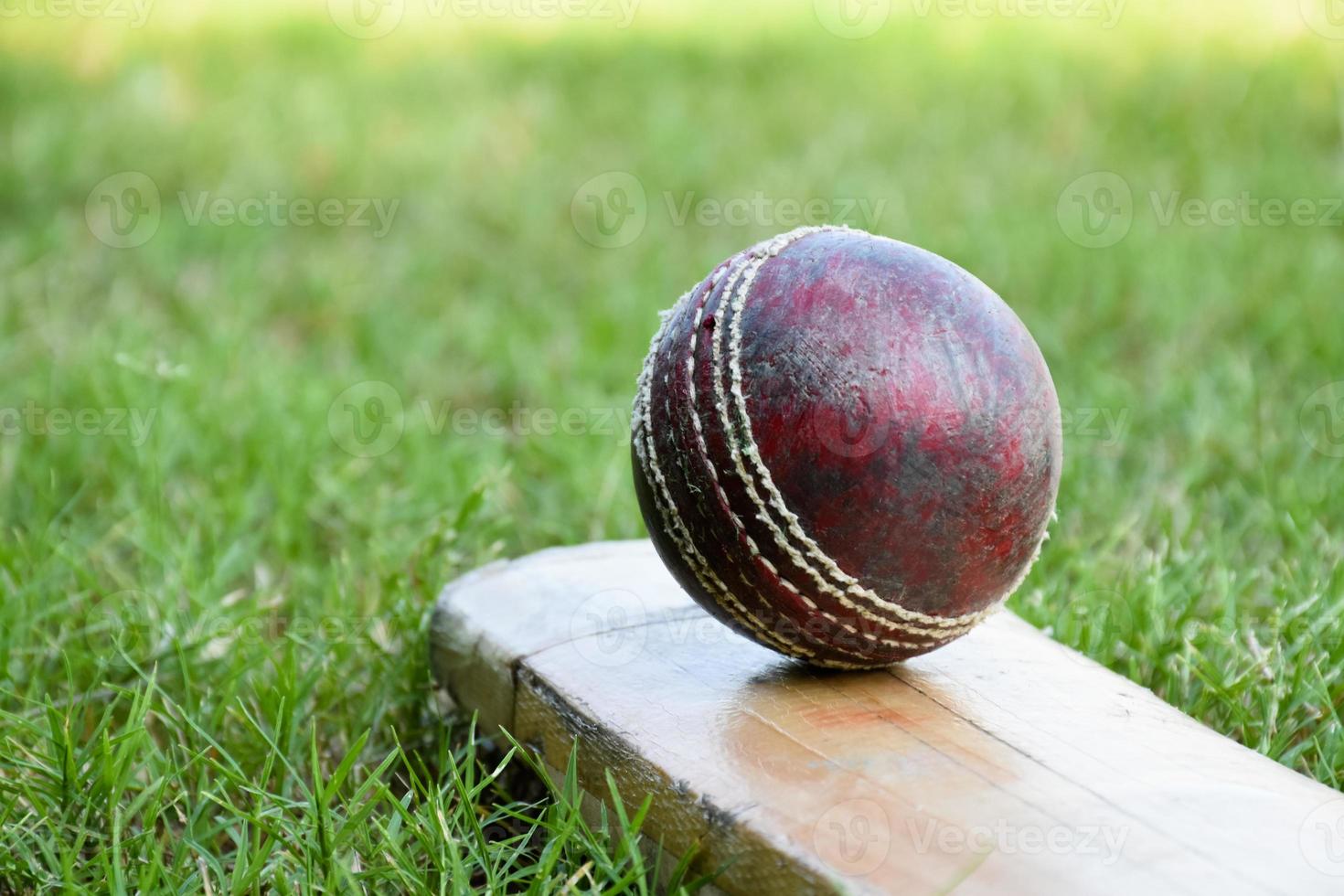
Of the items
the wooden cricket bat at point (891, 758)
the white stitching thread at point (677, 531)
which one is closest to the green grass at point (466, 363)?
the wooden cricket bat at point (891, 758)

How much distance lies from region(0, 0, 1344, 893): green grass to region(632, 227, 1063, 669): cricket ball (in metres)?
0.50

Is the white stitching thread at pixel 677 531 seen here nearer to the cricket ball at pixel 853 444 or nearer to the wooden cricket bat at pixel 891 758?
the cricket ball at pixel 853 444

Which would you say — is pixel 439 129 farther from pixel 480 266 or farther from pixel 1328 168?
pixel 1328 168

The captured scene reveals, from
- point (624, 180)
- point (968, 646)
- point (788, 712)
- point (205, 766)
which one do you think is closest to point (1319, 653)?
point (968, 646)

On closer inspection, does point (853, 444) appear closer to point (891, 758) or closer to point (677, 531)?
point (677, 531)

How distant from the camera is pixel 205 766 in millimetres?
2404

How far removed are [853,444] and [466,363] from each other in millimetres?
3041

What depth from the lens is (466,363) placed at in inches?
192

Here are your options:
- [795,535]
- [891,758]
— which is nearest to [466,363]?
[795,535]

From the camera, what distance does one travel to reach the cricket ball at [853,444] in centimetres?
204

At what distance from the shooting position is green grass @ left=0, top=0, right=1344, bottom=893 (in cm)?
243

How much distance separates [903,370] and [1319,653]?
4.21 feet

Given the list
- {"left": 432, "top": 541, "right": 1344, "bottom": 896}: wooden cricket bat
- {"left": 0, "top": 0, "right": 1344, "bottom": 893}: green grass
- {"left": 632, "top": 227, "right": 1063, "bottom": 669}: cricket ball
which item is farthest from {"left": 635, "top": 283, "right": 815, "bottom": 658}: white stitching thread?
{"left": 0, "top": 0, "right": 1344, "bottom": 893}: green grass

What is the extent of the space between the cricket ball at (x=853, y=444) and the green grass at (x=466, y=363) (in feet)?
1.66
